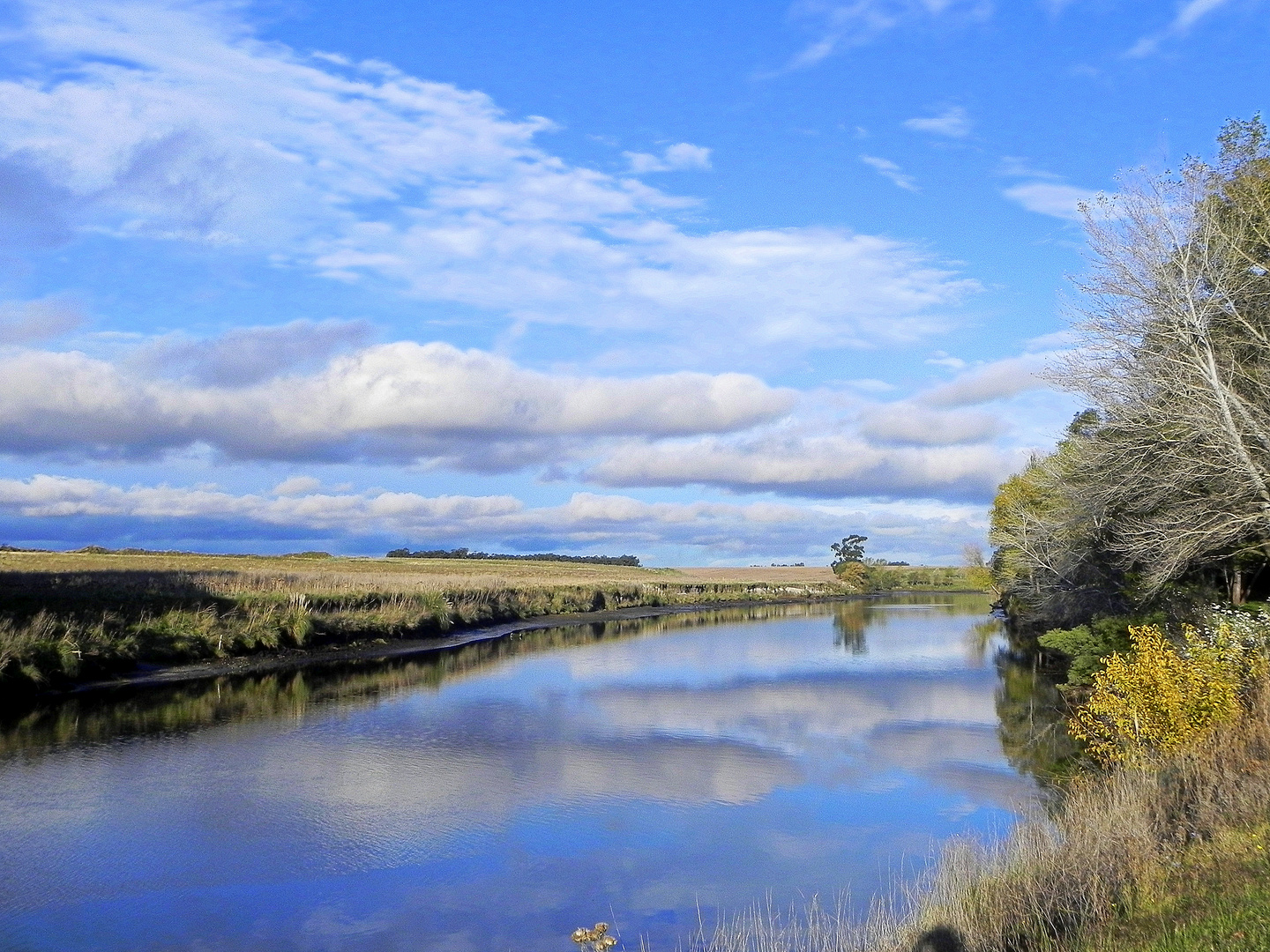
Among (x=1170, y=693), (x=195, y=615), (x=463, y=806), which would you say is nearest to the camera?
(x=1170, y=693)

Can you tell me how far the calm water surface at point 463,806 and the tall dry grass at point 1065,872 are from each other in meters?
1.58

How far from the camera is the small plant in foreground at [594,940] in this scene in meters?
9.13

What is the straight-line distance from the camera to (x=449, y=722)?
2108 centimetres

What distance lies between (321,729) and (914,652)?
26.6m

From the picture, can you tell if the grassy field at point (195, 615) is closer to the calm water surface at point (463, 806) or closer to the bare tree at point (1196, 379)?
the calm water surface at point (463, 806)

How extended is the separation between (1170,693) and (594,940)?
24.7 ft

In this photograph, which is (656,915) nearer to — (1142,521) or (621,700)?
(1142,521)

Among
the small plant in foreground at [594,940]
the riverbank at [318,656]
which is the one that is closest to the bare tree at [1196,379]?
the small plant in foreground at [594,940]

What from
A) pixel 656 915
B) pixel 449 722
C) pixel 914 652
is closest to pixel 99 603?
pixel 449 722

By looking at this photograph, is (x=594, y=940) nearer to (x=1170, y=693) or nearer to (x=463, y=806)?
(x=463, y=806)

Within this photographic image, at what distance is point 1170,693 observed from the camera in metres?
12.3

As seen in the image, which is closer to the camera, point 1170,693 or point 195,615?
point 1170,693

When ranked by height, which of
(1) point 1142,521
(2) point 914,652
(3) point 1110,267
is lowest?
(2) point 914,652

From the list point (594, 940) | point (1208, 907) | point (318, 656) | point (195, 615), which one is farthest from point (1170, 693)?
point (318, 656)
